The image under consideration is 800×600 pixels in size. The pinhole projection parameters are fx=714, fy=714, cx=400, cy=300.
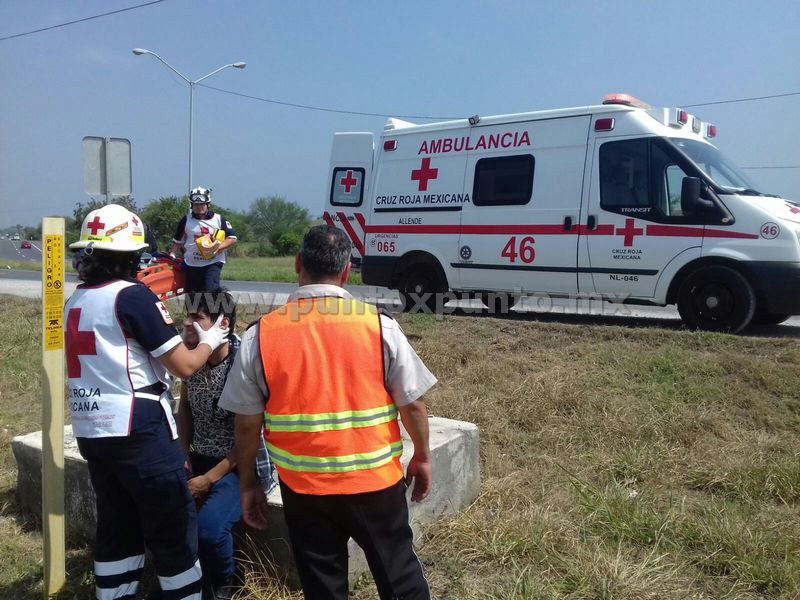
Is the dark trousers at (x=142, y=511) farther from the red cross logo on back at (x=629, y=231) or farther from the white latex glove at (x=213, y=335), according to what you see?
the red cross logo on back at (x=629, y=231)

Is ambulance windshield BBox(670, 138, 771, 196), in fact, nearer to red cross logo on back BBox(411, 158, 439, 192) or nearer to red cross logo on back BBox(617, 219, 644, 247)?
red cross logo on back BBox(617, 219, 644, 247)

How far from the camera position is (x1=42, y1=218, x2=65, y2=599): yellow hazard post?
3.28 meters

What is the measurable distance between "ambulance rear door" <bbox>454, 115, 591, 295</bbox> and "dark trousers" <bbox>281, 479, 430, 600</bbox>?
19.9ft

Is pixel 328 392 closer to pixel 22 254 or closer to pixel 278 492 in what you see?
pixel 278 492

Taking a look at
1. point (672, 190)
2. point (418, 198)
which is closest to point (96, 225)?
point (672, 190)

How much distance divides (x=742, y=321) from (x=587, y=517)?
403cm

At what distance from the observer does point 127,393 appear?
272cm

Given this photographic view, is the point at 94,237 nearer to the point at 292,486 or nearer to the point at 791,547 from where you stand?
the point at 292,486

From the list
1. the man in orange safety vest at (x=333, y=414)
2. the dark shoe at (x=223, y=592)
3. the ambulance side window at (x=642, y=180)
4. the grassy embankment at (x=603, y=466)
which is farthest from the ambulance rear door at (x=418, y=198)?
the man in orange safety vest at (x=333, y=414)

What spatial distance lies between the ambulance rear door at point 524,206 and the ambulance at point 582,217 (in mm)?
13

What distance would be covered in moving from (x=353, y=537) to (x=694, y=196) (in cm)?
594

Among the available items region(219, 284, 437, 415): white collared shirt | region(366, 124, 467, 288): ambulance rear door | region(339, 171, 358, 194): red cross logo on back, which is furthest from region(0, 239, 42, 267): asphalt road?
region(219, 284, 437, 415): white collared shirt

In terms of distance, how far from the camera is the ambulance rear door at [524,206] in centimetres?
804

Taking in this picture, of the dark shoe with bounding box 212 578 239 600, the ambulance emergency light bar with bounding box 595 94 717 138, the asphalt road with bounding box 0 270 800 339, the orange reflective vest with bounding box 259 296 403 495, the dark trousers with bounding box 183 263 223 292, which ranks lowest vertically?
the dark shoe with bounding box 212 578 239 600
